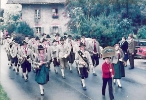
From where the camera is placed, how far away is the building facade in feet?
121

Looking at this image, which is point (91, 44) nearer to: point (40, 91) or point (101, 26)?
point (40, 91)

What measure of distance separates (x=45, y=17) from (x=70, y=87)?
84.2 ft

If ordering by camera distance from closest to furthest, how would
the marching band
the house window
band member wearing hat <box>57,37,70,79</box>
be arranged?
the marching band → band member wearing hat <box>57,37,70,79</box> → the house window

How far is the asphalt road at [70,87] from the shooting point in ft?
35.8

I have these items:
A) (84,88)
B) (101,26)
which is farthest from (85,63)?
(101,26)

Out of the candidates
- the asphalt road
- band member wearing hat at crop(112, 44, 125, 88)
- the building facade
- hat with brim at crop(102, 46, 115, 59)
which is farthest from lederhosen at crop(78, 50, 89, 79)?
the building facade

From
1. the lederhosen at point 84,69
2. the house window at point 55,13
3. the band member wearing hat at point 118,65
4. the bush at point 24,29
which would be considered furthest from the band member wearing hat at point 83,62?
the house window at point 55,13

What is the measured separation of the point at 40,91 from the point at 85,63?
7.00 feet

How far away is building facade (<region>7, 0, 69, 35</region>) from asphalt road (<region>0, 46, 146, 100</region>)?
21760mm

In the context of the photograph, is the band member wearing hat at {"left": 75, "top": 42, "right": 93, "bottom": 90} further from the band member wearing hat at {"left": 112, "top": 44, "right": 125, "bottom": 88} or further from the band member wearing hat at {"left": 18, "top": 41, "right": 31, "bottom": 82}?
the band member wearing hat at {"left": 18, "top": 41, "right": 31, "bottom": 82}

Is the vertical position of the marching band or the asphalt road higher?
the marching band

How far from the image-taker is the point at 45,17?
37188mm

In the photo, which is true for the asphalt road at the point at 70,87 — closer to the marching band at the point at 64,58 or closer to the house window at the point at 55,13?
the marching band at the point at 64,58

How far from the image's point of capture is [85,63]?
1187 cm
